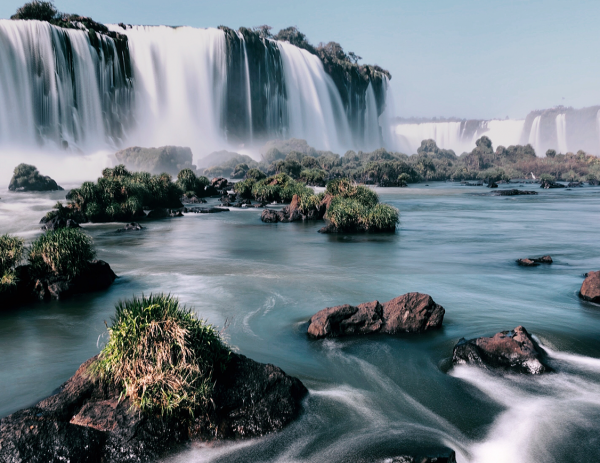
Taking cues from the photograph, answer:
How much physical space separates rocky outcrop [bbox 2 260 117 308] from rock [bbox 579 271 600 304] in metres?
14.8

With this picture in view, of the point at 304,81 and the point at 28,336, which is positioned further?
the point at 304,81

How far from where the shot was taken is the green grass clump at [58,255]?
1369 centimetres

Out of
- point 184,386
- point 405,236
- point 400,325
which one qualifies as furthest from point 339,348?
point 405,236

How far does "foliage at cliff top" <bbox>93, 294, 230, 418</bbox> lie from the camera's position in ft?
19.6

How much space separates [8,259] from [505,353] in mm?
13386

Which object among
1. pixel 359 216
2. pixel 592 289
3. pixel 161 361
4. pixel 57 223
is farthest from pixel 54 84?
pixel 592 289

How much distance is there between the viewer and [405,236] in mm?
26016

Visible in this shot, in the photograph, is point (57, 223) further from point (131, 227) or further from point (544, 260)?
point (544, 260)

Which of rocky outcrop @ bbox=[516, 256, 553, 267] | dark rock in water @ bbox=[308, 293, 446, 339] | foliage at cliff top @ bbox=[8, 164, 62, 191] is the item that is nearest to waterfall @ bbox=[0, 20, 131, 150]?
foliage at cliff top @ bbox=[8, 164, 62, 191]

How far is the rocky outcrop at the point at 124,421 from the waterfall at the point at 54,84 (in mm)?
71731

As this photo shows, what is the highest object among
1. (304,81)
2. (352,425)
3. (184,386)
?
(304,81)

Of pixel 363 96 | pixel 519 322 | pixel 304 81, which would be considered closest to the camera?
pixel 519 322

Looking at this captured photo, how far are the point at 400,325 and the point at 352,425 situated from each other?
3811 millimetres

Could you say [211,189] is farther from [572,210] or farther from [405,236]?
[572,210]
